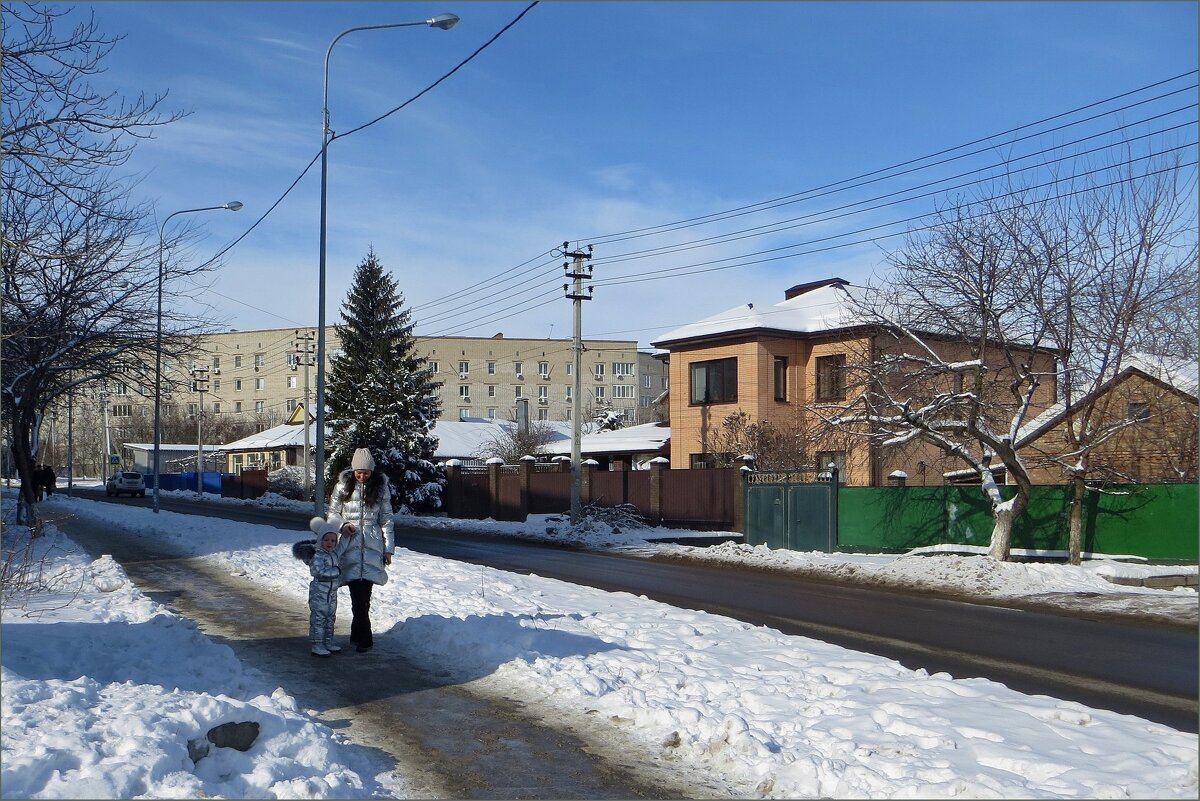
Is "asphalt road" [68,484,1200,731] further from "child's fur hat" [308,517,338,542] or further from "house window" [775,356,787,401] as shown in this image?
"house window" [775,356,787,401]

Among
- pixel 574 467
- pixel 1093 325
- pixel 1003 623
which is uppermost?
pixel 1093 325

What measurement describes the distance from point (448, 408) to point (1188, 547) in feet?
267

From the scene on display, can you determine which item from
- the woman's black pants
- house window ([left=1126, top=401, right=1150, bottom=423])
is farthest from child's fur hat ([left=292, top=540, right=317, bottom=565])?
house window ([left=1126, top=401, right=1150, bottom=423])

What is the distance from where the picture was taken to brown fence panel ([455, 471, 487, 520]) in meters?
42.7

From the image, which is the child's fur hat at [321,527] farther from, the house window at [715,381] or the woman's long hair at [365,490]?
the house window at [715,381]

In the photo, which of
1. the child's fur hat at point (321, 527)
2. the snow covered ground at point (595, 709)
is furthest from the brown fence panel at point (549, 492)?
the child's fur hat at point (321, 527)

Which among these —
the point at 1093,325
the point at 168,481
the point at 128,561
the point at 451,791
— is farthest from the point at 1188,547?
the point at 168,481

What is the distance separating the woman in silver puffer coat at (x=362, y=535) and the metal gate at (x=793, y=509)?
Answer: 56.7ft

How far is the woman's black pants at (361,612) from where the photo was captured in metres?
10.1

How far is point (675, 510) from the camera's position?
3434 centimetres

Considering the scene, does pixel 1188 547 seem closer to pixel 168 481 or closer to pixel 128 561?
pixel 128 561

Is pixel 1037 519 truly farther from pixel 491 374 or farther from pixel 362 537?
pixel 491 374

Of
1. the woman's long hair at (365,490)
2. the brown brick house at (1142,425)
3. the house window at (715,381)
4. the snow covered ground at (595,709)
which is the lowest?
the snow covered ground at (595,709)

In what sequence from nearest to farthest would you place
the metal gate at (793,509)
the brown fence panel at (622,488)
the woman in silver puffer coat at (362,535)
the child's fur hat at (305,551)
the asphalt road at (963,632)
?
1. the asphalt road at (963,632)
2. the woman in silver puffer coat at (362,535)
3. the child's fur hat at (305,551)
4. the metal gate at (793,509)
5. the brown fence panel at (622,488)
